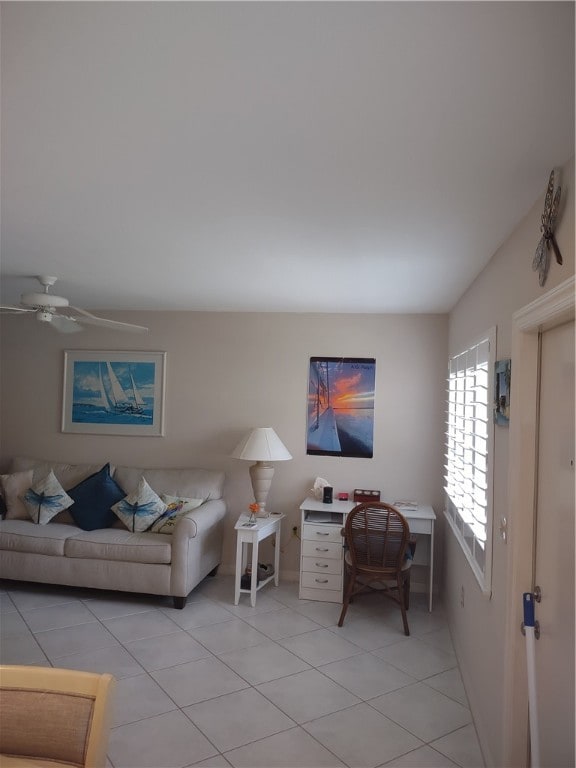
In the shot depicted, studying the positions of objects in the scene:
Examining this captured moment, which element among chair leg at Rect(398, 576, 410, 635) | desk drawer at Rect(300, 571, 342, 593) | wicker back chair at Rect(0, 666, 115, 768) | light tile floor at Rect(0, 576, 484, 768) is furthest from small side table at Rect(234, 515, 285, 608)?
wicker back chair at Rect(0, 666, 115, 768)

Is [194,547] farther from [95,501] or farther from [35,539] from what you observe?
[35,539]

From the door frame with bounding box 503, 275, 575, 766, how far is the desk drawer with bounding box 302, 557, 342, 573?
2.41m

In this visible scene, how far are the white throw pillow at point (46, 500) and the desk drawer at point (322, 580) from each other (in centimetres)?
217

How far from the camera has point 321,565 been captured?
4.57 m

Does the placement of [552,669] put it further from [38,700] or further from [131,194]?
[131,194]

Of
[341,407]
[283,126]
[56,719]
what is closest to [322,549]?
[341,407]

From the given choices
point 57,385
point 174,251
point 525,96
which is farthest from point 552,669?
point 57,385

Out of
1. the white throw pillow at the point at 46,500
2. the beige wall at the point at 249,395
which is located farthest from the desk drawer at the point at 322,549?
the white throw pillow at the point at 46,500

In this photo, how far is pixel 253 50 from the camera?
130 centimetres

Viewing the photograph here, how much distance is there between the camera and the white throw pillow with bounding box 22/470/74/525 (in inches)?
190

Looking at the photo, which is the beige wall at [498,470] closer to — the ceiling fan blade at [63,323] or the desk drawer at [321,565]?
the desk drawer at [321,565]

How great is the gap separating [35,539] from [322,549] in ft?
7.68

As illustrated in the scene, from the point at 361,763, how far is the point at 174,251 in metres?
2.74

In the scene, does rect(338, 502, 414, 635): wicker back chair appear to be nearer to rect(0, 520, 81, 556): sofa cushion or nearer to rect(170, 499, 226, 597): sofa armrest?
rect(170, 499, 226, 597): sofa armrest
